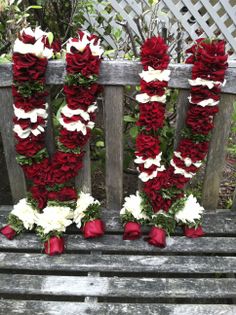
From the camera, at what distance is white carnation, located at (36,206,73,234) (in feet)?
5.46

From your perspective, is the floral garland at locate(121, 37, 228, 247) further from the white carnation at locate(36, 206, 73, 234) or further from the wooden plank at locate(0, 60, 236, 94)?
the white carnation at locate(36, 206, 73, 234)

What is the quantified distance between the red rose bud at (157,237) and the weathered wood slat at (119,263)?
60 millimetres

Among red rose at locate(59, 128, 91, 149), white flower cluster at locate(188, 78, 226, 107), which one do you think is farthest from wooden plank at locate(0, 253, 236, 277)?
white flower cluster at locate(188, 78, 226, 107)

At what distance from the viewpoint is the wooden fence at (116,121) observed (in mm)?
1537

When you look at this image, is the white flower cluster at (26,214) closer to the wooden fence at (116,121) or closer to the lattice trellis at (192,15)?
the wooden fence at (116,121)

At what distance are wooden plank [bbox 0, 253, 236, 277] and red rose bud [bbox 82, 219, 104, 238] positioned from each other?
0.29ft

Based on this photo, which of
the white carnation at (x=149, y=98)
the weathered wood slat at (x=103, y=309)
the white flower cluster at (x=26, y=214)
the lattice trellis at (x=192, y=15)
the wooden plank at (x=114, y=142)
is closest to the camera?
the weathered wood slat at (x=103, y=309)

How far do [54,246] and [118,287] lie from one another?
327mm

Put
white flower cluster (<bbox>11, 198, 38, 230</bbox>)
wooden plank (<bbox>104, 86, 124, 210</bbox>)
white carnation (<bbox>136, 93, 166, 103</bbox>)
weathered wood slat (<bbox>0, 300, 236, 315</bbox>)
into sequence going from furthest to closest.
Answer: white flower cluster (<bbox>11, 198, 38, 230</bbox>) → wooden plank (<bbox>104, 86, 124, 210</bbox>) → white carnation (<bbox>136, 93, 166, 103</bbox>) → weathered wood slat (<bbox>0, 300, 236, 315</bbox>)

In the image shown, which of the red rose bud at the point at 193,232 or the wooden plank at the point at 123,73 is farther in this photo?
the red rose bud at the point at 193,232

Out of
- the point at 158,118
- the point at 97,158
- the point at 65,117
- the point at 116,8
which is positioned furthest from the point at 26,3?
the point at 158,118

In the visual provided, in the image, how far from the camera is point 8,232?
169 cm

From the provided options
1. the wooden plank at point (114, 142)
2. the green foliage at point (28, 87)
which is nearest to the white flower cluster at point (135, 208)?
the wooden plank at point (114, 142)

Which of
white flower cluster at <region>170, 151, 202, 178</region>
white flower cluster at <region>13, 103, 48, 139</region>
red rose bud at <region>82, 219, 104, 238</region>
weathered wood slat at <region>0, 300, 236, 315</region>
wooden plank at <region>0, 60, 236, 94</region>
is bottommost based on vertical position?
weathered wood slat at <region>0, 300, 236, 315</region>
